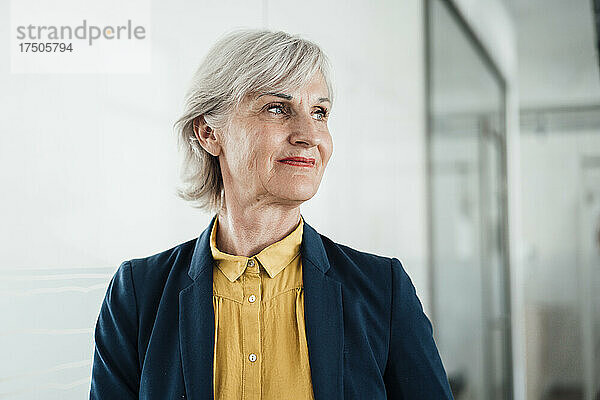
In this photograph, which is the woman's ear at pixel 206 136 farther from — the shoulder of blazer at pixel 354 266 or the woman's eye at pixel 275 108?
the shoulder of blazer at pixel 354 266

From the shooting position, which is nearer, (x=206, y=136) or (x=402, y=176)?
(x=206, y=136)

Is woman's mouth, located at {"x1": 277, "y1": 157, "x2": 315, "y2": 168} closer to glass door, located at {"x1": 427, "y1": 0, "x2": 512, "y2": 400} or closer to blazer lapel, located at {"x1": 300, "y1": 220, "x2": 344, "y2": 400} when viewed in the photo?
blazer lapel, located at {"x1": 300, "y1": 220, "x2": 344, "y2": 400}

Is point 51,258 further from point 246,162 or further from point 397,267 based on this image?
point 397,267

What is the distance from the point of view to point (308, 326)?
1251 mm

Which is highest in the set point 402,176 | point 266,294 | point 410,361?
point 402,176

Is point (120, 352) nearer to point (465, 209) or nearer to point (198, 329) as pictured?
point (198, 329)

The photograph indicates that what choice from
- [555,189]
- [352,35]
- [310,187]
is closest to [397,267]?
[310,187]

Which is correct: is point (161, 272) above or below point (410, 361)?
above

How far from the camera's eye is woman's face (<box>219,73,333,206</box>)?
1284 millimetres

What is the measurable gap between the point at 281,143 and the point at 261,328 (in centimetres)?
33

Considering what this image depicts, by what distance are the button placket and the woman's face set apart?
140mm

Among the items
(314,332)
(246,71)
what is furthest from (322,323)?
(246,71)

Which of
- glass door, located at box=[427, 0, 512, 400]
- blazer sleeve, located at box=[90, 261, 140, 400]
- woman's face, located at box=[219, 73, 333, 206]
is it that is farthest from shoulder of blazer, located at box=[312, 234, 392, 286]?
glass door, located at box=[427, 0, 512, 400]

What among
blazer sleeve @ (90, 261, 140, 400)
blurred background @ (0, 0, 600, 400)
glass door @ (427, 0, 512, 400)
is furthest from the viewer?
glass door @ (427, 0, 512, 400)
